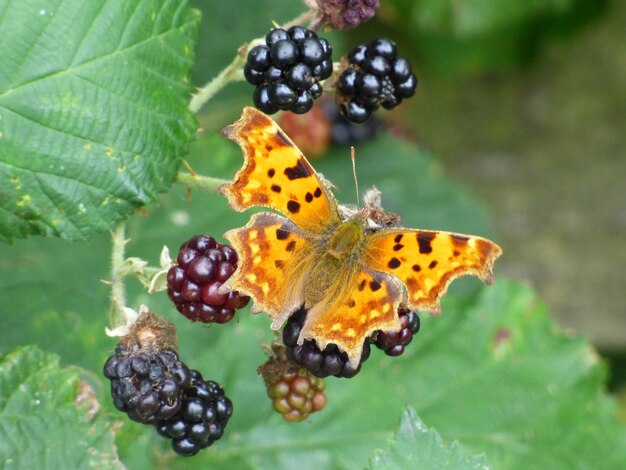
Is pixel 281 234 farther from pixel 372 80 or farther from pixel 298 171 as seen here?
pixel 372 80

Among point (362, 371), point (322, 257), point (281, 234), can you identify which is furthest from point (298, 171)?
point (362, 371)

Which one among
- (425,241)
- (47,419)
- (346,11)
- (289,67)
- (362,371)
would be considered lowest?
(362,371)

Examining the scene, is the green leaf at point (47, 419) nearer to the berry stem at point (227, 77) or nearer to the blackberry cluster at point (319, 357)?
the blackberry cluster at point (319, 357)

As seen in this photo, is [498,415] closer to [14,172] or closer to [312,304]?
[312,304]

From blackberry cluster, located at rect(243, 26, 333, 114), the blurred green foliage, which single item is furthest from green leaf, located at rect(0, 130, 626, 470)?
the blurred green foliage

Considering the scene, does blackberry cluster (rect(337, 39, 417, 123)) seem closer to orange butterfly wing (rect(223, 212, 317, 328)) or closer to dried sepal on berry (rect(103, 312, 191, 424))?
orange butterfly wing (rect(223, 212, 317, 328))

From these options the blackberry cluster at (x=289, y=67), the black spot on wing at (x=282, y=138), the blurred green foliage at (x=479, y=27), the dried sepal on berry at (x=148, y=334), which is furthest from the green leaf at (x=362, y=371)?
the blurred green foliage at (x=479, y=27)
